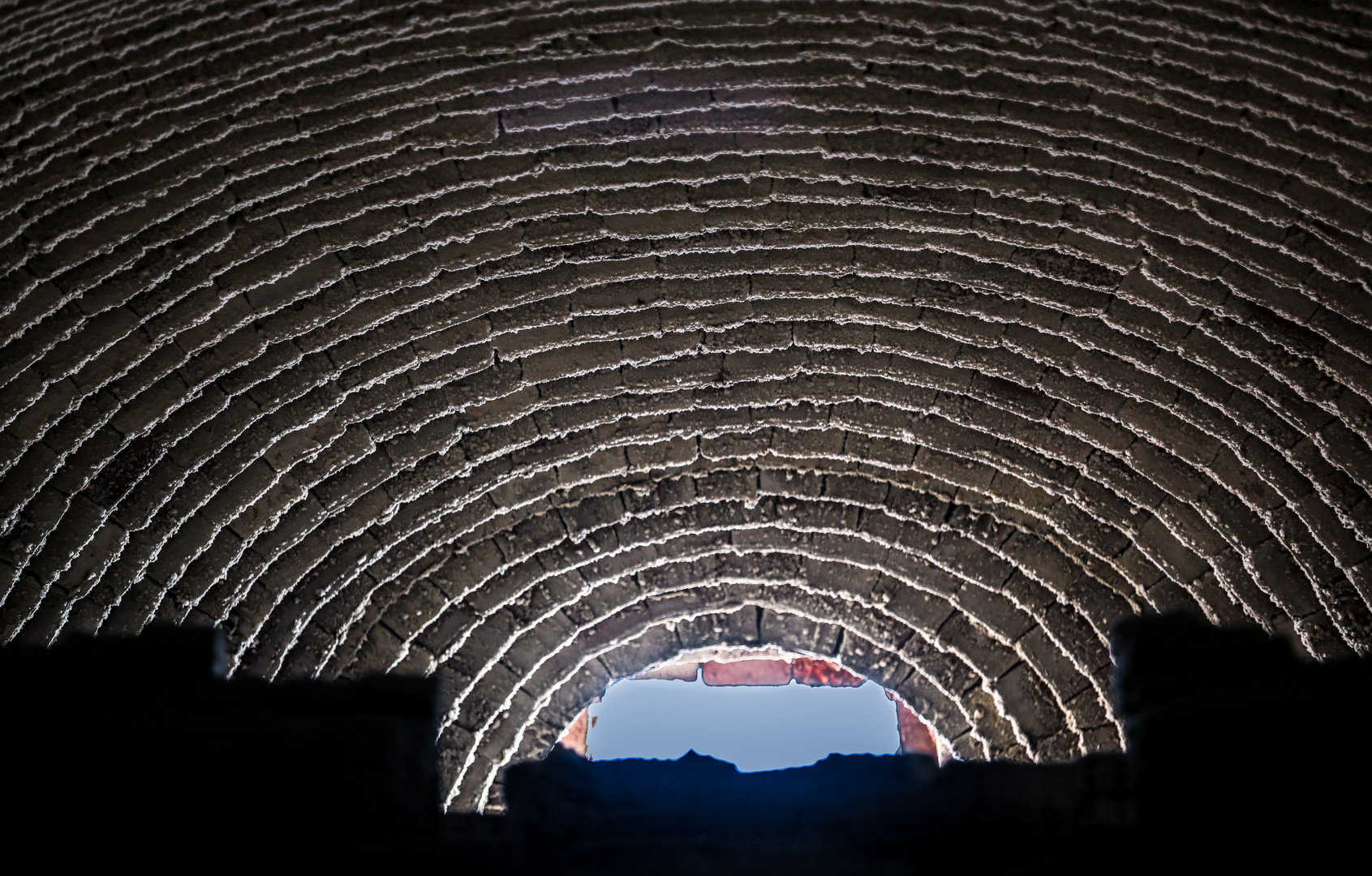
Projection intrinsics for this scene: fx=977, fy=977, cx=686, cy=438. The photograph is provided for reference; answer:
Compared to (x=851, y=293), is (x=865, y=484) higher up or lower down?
lower down

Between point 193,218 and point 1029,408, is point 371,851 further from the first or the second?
point 1029,408

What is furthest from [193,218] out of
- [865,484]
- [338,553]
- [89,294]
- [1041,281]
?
[1041,281]

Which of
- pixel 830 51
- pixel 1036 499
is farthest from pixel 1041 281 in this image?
pixel 830 51

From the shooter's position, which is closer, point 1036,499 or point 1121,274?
point 1121,274

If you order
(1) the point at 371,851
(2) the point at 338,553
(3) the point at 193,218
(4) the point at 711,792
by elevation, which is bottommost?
(1) the point at 371,851

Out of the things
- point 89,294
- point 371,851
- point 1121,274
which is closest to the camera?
point 371,851

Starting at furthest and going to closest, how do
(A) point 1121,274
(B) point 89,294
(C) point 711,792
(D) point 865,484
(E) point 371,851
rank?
(D) point 865,484
(A) point 1121,274
(B) point 89,294
(C) point 711,792
(E) point 371,851

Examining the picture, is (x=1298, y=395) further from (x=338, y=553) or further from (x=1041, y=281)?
(x=338, y=553)
